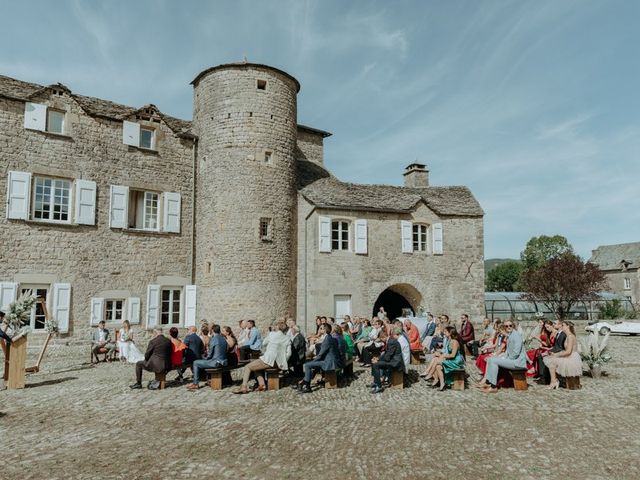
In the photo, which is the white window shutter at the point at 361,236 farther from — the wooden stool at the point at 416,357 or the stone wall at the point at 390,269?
the wooden stool at the point at 416,357

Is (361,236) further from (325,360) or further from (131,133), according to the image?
(325,360)

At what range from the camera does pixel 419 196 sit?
67.2 ft

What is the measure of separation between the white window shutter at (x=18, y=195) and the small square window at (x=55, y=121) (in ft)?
6.13

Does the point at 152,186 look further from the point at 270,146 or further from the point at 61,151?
the point at 270,146

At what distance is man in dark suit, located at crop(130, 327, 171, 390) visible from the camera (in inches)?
358

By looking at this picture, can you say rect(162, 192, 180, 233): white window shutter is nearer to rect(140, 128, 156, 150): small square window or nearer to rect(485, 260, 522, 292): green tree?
rect(140, 128, 156, 150): small square window

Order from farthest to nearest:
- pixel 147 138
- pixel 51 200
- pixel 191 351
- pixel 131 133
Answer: pixel 147 138, pixel 131 133, pixel 51 200, pixel 191 351

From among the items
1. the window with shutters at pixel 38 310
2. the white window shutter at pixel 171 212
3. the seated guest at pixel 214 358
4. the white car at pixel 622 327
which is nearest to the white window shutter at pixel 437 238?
the white car at pixel 622 327

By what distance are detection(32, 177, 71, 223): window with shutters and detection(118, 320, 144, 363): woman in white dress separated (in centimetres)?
506

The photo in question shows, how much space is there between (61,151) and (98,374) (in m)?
8.39

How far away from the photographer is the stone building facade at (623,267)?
151 feet

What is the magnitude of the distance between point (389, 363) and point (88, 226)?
38.3ft

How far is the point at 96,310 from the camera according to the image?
15609mm

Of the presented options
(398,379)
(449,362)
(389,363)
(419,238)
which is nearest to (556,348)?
(449,362)
